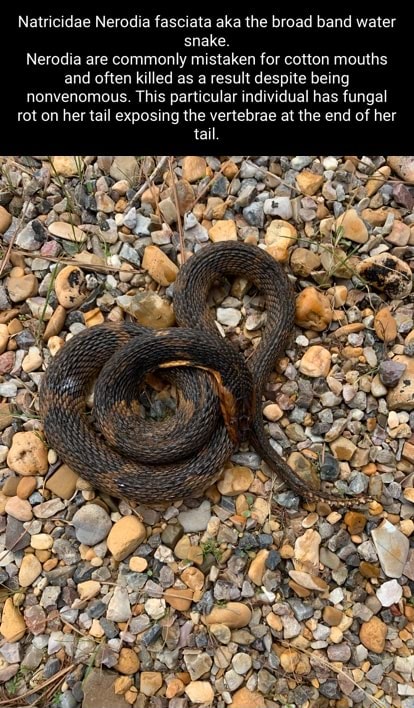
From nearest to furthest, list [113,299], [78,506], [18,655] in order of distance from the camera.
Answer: [18,655] → [78,506] → [113,299]

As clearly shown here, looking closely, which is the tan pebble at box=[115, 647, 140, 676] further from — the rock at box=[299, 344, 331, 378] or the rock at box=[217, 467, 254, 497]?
the rock at box=[299, 344, 331, 378]

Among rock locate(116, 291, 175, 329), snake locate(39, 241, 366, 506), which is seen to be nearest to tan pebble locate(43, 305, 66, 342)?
snake locate(39, 241, 366, 506)

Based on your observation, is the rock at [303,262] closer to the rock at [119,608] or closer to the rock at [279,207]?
the rock at [279,207]

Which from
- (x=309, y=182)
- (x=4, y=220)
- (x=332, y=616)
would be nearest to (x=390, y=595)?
(x=332, y=616)

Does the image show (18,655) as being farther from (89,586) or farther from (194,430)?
(194,430)

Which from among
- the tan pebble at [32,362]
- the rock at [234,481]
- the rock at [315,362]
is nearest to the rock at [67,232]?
the tan pebble at [32,362]

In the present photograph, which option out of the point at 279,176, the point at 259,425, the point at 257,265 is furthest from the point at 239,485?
the point at 279,176

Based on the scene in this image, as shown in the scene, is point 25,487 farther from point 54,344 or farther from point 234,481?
point 234,481
